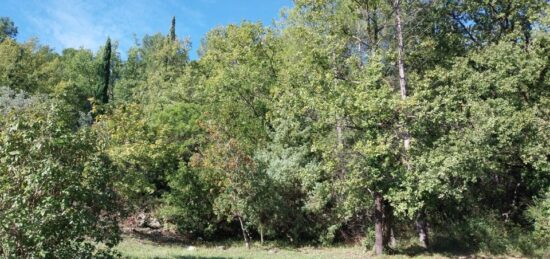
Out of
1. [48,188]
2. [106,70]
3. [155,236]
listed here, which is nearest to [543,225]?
[48,188]

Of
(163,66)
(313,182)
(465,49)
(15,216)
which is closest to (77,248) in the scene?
(15,216)

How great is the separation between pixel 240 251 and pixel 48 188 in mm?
11734

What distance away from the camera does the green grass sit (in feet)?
60.4

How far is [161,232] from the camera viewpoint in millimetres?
25812

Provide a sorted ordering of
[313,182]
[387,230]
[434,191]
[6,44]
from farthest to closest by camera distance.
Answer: [6,44], [313,182], [387,230], [434,191]

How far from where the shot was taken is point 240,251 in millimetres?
20547

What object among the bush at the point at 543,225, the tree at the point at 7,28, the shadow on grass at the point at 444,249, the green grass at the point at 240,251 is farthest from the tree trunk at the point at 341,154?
the tree at the point at 7,28

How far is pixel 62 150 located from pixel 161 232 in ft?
51.9

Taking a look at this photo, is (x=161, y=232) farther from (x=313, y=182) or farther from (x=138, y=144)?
(x=313, y=182)

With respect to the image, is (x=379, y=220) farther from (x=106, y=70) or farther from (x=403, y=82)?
(x=106, y=70)

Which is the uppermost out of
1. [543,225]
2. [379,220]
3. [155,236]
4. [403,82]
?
[403,82]

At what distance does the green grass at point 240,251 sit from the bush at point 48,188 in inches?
255

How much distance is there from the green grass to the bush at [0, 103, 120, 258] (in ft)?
21.3

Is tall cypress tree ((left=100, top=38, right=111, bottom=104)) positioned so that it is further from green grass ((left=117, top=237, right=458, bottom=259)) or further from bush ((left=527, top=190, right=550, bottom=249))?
bush ((left=527, top=190, right=550, bottom=249))
